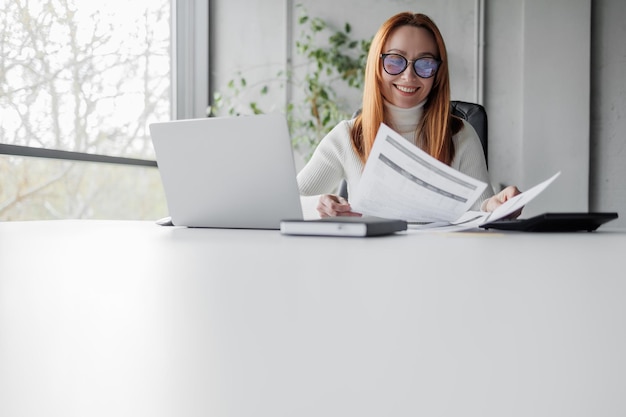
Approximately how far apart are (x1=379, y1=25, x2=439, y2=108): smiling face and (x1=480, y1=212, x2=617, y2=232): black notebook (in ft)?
3.88

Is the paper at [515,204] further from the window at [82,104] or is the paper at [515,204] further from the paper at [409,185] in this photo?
the window at [82,104]

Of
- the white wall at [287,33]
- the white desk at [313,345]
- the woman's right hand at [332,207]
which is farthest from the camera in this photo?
the white wall at [287,33]

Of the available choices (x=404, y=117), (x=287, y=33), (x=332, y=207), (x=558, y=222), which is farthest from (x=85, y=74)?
(x=558, y=222)

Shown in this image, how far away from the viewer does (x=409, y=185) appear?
4.20 feet

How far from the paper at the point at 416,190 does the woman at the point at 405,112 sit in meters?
0.89

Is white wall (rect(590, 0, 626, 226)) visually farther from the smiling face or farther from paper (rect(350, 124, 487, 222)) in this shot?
paper (rect(350, 124, 487, 222))

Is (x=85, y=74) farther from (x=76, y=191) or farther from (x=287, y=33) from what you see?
(x=287, y=33)

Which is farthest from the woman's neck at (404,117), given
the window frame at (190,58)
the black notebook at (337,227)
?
the window frame at (190,58)

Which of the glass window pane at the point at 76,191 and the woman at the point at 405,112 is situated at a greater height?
the woman at the point at 405,112

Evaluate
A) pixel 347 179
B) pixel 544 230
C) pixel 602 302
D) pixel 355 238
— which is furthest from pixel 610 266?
pixel 347 179

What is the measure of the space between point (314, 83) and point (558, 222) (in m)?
3.11

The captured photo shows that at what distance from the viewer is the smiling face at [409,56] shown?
7.38 ft

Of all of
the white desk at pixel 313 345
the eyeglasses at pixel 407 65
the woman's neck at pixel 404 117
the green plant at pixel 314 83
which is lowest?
the white desk at pixel 313 345

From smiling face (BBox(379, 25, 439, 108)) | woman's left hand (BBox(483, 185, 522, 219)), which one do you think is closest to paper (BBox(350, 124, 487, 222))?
woman's left hand (BBox(483, 185, 522, 219))
